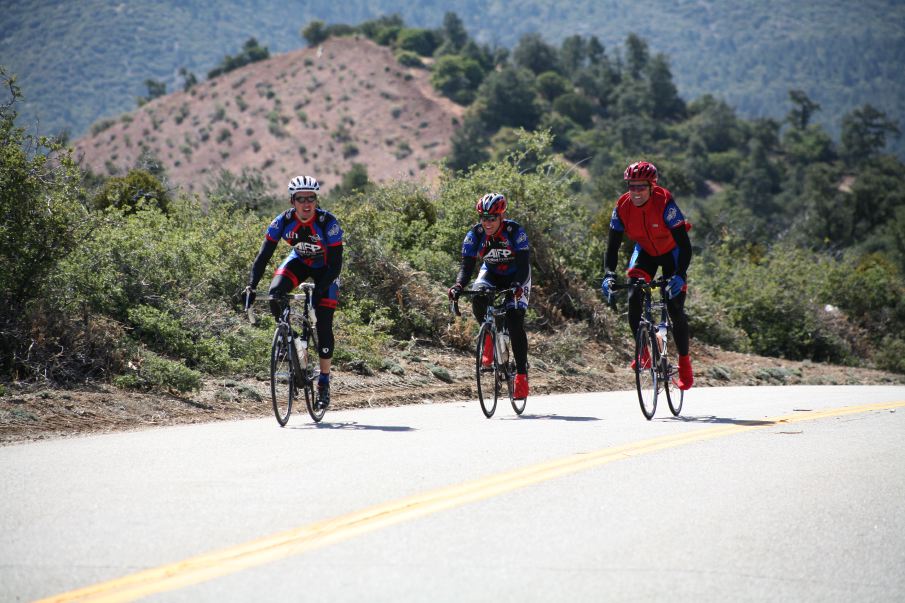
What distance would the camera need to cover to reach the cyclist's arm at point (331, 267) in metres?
10.5

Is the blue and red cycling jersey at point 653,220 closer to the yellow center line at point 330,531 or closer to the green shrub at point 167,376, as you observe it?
the yellow center line at point 330,531

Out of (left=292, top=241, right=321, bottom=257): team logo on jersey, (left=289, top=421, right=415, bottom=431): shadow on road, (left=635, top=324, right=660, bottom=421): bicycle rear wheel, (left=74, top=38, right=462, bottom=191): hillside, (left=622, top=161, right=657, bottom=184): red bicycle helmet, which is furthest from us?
(left=74, top=38, right=462, bottom=191): hillside


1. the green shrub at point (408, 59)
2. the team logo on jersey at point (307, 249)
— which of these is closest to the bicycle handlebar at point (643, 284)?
the team logo on jersey at point (307, 249)

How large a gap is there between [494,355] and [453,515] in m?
5.33

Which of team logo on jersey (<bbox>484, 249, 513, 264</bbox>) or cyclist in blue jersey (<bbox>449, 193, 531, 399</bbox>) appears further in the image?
team logo on jersey (<bbox>484, 249, 513, 264</bbox>)

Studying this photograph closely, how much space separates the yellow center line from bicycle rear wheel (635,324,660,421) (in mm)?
1922

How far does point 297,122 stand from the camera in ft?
437

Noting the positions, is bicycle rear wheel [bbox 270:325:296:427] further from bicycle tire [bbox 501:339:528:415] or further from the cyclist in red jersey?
the cyclist in red jersey

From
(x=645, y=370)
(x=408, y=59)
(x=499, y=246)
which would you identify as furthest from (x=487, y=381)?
(x=408, y=59)

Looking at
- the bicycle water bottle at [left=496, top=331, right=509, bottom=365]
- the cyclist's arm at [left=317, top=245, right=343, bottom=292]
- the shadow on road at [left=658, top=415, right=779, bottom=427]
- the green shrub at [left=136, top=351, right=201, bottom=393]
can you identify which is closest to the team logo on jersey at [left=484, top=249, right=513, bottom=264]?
the bicycle water bottle at [left=496, top=331, right=509, bottom=365]

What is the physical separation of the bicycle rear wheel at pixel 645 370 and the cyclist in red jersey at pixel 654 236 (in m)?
0.24

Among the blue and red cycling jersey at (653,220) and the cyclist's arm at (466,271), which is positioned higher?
the blue and red cycling jersey at (653,220)

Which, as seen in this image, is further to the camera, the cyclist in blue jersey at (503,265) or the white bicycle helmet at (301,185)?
the cyclist in blue jersey at (503,265)

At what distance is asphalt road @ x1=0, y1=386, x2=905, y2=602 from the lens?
4922 mm
